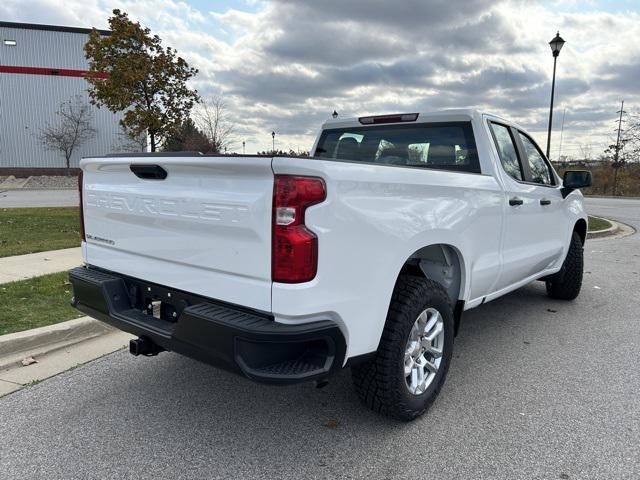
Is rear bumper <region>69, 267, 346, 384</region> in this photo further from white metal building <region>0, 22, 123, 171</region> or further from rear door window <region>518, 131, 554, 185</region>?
white metal building <region>0, 22, 123, 171</region>

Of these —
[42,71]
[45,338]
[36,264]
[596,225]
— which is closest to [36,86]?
[42,71]

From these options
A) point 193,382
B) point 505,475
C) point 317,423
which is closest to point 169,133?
point 193,382

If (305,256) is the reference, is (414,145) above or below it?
above

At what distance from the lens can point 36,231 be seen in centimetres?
998

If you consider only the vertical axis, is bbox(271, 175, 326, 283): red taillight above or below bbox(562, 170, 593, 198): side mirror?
below

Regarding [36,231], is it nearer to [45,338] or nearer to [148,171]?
[45,338]

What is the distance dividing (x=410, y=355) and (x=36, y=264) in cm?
582

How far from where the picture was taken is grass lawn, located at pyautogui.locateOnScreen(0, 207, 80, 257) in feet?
26.4

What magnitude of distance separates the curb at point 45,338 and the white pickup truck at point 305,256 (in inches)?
41.5

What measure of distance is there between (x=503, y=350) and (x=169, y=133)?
10.0 metres

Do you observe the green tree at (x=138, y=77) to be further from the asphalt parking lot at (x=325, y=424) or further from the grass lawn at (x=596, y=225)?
the grass lawn at (x=596, y=225)

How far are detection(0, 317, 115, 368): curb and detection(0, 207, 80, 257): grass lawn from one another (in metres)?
3.91

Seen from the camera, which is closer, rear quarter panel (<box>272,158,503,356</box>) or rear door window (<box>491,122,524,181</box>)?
rear quarter panel (<box>272,158,503,356</box>)

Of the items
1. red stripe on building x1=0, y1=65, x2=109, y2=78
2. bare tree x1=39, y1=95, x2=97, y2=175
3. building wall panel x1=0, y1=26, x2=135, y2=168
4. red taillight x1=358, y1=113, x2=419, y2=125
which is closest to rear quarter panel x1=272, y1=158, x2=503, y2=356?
red taillight x1=358, y1=113, x2=419, y2=125
